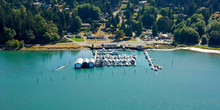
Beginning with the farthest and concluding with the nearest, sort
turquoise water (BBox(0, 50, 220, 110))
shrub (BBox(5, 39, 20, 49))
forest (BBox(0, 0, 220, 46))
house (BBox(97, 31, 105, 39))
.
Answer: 1. house (BBox(97, 31, 105, 39))
2. forest (BBox(0, 0, 220, 46))
3. shrub (BBox(5, 39, 20, 49))
4. turquoise water (BBox(0, 50, 220, 110))

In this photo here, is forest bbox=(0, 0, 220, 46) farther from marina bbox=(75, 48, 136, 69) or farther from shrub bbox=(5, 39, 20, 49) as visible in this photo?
marina bbox=(75, 48, 136, 69)

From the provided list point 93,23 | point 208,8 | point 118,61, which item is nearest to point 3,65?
point 118,61

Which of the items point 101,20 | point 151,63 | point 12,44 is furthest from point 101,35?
point 151,63

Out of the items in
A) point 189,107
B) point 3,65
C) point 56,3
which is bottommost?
point 189,107

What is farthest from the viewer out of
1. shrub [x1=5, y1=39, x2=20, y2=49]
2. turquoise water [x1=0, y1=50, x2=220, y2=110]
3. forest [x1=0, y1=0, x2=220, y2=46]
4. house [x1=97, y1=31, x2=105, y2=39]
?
house [x1=97, y1=31, x2=105, y2=39]

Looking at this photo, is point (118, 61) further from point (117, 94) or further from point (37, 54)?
point (37, 54)

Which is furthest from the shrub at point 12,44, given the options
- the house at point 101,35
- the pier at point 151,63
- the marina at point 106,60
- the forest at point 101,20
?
the pier at point 151,63

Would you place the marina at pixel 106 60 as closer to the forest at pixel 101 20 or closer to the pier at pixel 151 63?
the pier at pixel 151 63

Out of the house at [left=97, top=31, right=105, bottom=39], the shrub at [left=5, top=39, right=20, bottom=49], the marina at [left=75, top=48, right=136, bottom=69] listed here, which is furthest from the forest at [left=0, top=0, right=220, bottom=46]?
the marina at [left=75, top=48, right=136, bottom=69]

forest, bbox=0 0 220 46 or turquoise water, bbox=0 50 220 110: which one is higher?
forest, bbox=0 0 220 46
